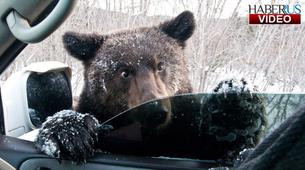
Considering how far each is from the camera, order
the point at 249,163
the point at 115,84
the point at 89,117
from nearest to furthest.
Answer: the point at 249,163
the point at 89,117
the point at 115,84

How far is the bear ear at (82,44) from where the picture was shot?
2275 mm

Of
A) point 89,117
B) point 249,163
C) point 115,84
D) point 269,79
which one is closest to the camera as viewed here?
point 249,163

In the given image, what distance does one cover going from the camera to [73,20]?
7.07 feet

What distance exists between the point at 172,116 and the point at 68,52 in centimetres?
57

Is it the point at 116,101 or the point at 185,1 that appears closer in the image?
the point at 185,1

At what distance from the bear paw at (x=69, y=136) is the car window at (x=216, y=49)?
98 mm

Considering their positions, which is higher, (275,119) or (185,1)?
(185,1)

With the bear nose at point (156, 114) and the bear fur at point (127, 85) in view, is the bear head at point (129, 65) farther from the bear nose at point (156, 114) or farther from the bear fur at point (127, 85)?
the bear nose at point (156, 114)

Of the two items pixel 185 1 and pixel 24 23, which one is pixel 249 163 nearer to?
pixel 24 23

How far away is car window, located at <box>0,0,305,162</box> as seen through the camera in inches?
76.6

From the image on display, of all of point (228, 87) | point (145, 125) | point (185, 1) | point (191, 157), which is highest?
point (185, 1)

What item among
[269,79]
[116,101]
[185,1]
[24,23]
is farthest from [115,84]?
[24,23]

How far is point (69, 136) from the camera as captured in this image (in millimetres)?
2107

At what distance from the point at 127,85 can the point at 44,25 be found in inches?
43.5
